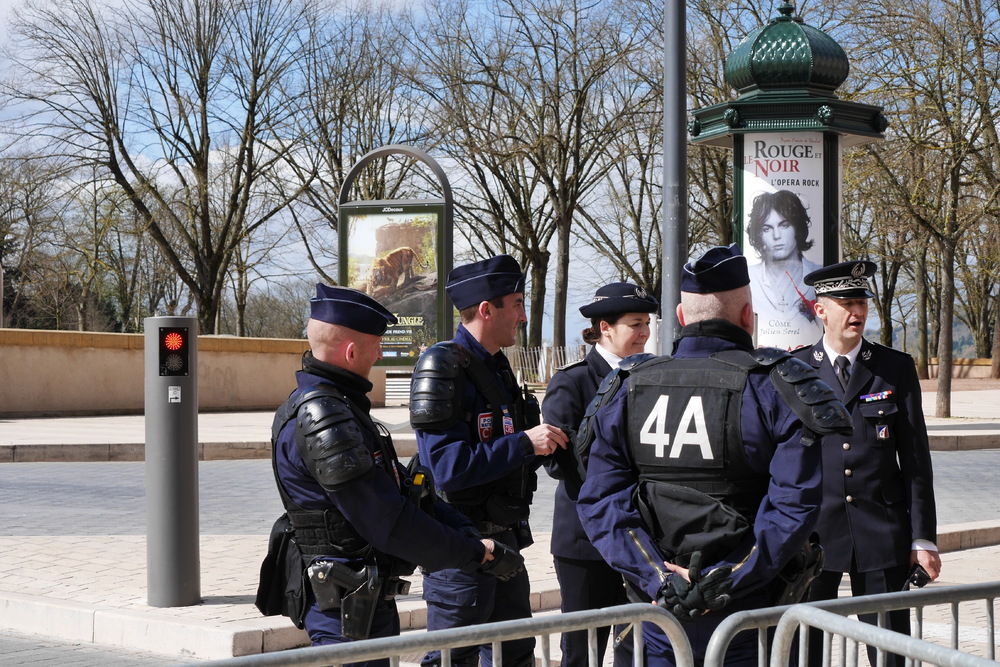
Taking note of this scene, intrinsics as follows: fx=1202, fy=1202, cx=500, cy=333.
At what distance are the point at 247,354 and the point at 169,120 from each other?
11.8 m

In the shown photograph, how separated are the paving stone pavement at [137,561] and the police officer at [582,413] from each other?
1239 millimetres

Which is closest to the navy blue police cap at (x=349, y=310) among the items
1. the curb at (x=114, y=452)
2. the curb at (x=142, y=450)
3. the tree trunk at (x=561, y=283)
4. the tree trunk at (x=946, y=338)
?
the curb at (x=142, y=450)

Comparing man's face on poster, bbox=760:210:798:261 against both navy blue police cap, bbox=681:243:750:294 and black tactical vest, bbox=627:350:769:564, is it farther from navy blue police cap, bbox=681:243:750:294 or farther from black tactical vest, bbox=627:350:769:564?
black tactical vest, bbox=627:350:769:564

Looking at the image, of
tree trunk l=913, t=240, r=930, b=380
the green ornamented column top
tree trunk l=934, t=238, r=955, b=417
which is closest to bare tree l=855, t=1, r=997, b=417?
Result: tree trunk l=934, t=238, r=955, b=417

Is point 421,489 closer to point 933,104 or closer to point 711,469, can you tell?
point 711,469

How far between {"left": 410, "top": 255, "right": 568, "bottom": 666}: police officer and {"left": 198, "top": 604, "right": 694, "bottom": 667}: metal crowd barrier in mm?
920

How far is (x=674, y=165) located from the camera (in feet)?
32.5

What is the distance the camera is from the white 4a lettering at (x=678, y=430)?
337cm

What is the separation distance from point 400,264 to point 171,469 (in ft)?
32.4

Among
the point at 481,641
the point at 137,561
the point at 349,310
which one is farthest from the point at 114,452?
the point at 481,641

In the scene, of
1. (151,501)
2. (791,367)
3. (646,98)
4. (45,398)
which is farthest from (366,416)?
(646,98)

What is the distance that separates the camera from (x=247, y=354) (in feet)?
79.3

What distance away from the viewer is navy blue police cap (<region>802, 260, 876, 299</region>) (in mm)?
4773

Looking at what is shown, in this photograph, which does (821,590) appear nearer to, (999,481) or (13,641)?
(13,641)
